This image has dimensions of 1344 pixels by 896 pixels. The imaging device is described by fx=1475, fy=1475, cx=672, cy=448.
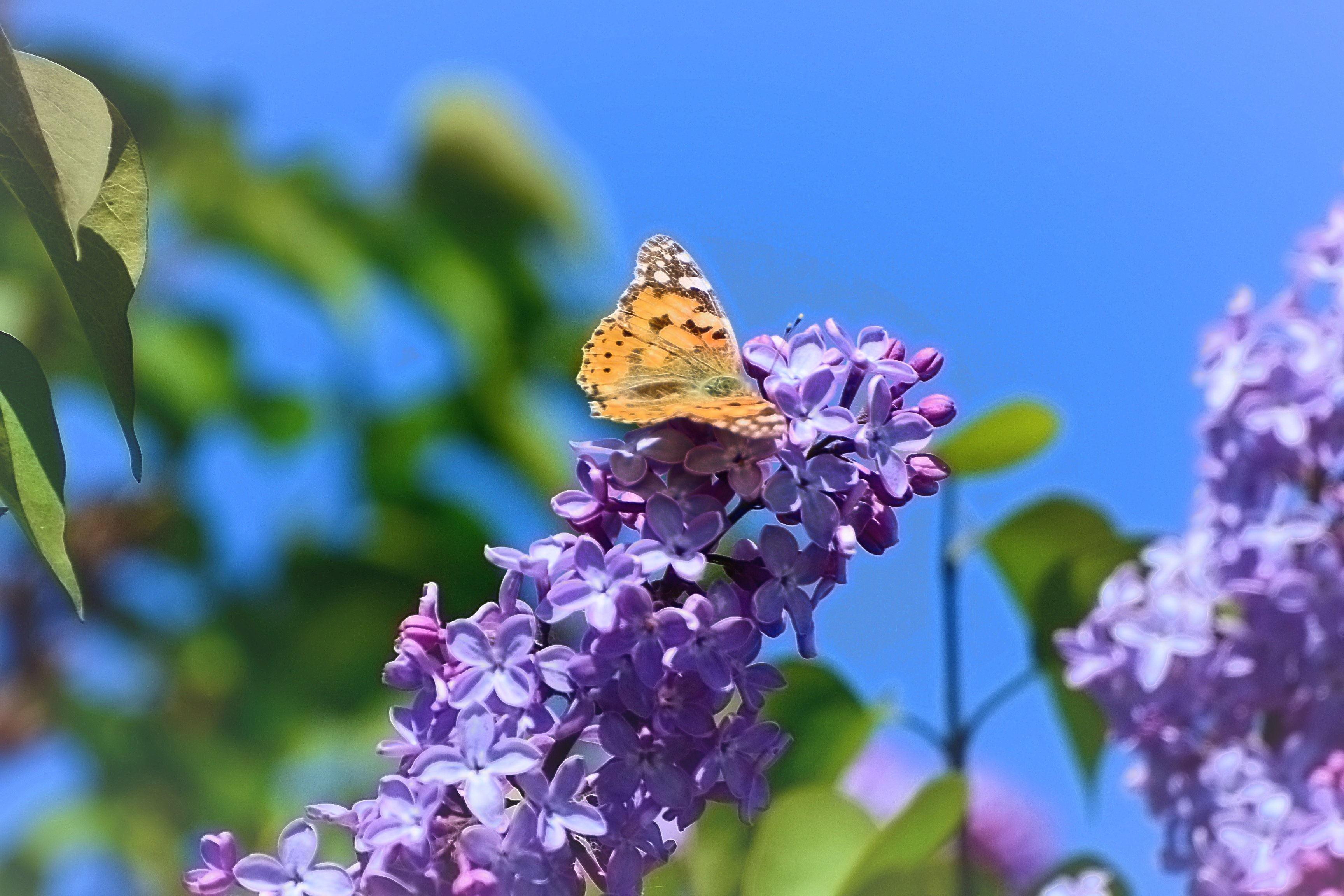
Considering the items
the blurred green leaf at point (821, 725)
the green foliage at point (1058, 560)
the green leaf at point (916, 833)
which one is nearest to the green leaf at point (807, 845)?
the green leaf at point (916, 833)

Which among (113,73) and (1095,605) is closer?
(1095,605)

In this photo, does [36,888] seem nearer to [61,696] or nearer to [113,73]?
[61,696]

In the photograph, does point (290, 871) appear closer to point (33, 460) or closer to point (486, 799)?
point (486, 799)

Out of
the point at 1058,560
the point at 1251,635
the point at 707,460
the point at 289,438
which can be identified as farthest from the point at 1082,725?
the point at 289,438

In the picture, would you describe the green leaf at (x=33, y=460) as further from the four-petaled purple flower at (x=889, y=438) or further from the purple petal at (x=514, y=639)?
the four-petaled purple flower at (x=889, y=438)

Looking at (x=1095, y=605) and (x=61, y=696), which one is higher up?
(x=1095, y=605)

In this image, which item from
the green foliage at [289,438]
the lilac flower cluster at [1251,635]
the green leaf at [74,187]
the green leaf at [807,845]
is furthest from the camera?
the green foliage at [289,438]

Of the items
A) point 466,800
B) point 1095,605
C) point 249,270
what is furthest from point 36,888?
point 466,800

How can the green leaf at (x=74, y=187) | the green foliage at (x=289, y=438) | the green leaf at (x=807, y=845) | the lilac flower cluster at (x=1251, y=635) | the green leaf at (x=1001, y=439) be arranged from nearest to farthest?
1. the green leaf at (x=74, y=187)
2. the green leaf at (x=807, y=845)
3. the lilac flower cluster at (x=1251, y=635)
4. the green leaf at (x=1001, y=439)
5. the green foliage at (x=289, y=438)
